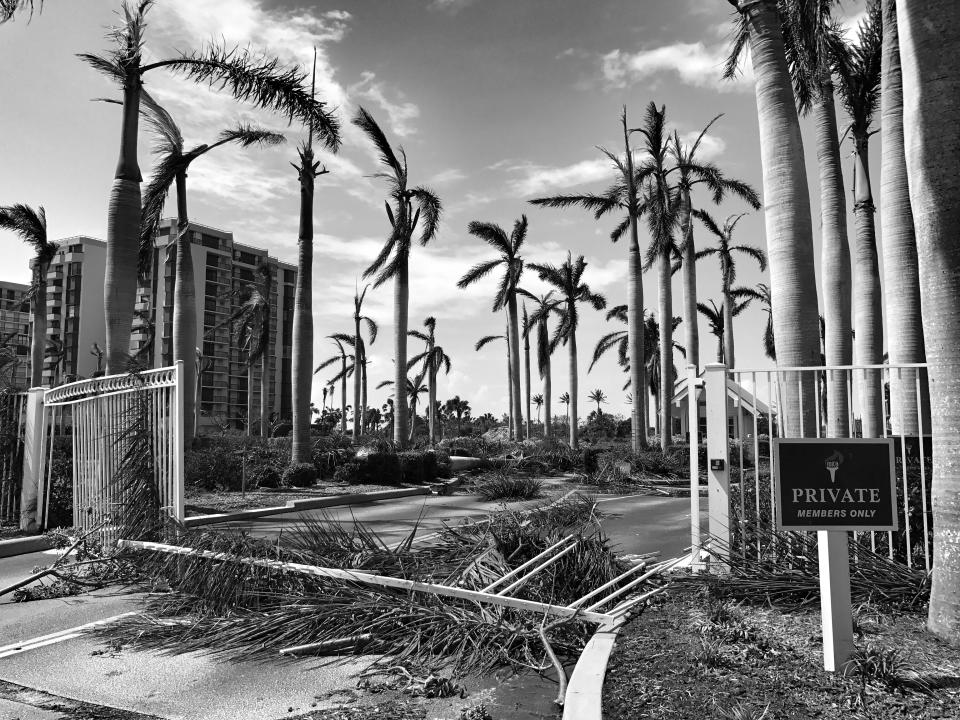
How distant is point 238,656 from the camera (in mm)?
A: 5332

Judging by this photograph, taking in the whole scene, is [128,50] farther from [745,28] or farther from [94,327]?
[94,327]

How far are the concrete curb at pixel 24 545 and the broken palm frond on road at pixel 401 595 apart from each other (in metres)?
4.65

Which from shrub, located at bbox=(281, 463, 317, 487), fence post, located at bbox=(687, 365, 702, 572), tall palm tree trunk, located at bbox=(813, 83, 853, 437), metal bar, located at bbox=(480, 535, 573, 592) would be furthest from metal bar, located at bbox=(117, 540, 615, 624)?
shrub, located at bbox=(281, 463, 317, 487)

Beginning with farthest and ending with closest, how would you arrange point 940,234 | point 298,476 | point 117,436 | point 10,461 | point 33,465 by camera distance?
point 298,476
point 10,461
point 33,465
point 117,436
point 940,234

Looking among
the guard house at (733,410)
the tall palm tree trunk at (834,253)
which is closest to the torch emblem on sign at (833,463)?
the guard house at (733,410)

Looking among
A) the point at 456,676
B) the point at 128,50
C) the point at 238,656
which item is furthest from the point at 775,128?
the point at 128,50

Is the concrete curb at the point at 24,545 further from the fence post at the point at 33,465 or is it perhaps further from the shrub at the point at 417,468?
the shrub at the point at 417,468

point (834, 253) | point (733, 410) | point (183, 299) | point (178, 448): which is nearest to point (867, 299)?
point (834, 253)

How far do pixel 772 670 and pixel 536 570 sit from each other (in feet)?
6.12

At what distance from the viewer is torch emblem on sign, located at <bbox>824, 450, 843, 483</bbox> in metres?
4.45

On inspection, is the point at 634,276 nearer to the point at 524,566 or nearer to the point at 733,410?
the point at 733,410

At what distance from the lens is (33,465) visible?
36.9 feet

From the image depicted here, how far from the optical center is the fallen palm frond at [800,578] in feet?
17.6

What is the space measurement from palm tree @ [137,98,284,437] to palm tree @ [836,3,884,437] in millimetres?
13620
